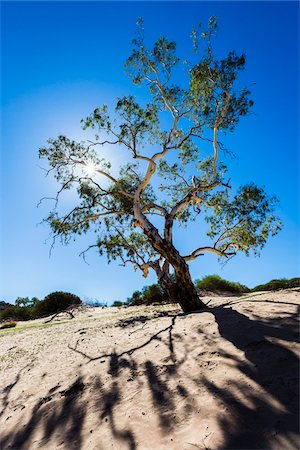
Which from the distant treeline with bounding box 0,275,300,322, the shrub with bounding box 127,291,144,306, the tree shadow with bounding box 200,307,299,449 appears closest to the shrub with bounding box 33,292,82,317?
the distant treeline with bounding box 0,275,300,322

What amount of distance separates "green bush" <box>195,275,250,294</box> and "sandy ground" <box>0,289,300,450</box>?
13295 mm

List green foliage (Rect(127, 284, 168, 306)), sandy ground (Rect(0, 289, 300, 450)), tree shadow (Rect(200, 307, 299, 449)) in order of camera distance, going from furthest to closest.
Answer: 1. green foliage (Rect(127, 284, 168, 306))
2. sandy ground (Rect(0, 289, 300, 450))
3. tree shadow (Rect(200, 307, 299, 449))

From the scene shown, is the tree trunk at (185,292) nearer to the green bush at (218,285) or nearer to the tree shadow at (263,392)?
the tree shadow at (263,392)

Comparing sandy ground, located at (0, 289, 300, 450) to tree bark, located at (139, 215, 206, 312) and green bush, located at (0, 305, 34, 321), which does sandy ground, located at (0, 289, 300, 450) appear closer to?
tree bark, located at (139, 215, 206, 312)

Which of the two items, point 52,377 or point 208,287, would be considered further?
point 208,287

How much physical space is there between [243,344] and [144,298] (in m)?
14.8

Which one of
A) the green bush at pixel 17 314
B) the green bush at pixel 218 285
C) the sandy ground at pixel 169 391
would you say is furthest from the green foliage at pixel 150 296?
the sandy ground at pixel 169 391

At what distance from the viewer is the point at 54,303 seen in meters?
20.1

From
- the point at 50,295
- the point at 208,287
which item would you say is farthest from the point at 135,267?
the point at 50,295

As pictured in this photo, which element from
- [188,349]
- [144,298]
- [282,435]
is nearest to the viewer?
[282,435]

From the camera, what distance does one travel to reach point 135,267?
1380 cm

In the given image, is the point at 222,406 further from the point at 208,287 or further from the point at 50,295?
the point at 50,295

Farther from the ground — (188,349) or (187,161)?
(187,161)

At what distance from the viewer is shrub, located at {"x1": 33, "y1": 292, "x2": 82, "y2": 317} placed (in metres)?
19.6
